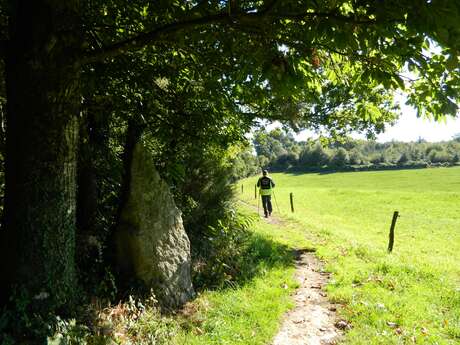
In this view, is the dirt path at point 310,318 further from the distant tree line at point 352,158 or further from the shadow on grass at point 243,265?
the distant tree line at point 352,158

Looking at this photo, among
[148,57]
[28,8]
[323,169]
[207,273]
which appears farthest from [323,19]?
[323,169]

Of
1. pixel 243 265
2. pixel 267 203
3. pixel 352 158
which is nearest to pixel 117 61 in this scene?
pixel 243 265

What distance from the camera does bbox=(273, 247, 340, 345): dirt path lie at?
15.3ft

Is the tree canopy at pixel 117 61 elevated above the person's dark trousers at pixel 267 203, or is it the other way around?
the tree canopy at pixel 117 61

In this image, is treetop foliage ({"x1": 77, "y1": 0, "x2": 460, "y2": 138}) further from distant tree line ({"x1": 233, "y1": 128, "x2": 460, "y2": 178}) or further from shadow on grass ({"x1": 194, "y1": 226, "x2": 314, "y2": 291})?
distant tree line ({"x1": 233, "y1": 128, "x2": 460, "y2": 178})

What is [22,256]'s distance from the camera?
3551 mm

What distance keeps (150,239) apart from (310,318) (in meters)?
2.90

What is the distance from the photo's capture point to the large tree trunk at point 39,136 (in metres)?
3.36

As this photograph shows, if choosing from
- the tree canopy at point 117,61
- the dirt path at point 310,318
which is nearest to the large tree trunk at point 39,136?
the tree canopy at point 117,61

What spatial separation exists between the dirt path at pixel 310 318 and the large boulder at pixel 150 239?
173 cm

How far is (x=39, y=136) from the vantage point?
11.3ft

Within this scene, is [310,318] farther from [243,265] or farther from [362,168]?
[362,168]

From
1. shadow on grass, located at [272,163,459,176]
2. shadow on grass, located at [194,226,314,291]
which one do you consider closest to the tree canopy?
shadow on grass, located at [194,226,314,291]

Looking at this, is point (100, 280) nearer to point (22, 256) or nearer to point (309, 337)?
point (22, 256)
